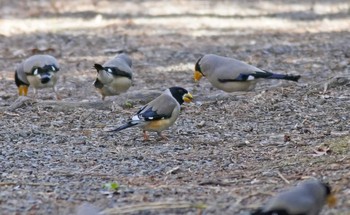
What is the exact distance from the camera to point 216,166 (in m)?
7.95

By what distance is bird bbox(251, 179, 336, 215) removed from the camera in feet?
18.1

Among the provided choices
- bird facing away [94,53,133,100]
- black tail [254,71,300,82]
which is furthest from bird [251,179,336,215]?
bird facing away [94,53,133,100]

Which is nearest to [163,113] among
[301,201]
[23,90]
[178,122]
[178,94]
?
[178,94]

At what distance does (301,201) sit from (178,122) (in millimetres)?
4638

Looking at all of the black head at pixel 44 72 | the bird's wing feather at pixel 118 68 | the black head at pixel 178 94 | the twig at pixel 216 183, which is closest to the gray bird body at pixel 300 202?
the twig at pixel 216 183

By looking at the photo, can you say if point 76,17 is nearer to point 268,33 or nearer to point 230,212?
point 268,33

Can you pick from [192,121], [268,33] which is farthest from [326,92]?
[268,33]

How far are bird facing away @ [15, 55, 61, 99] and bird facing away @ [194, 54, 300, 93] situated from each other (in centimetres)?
184

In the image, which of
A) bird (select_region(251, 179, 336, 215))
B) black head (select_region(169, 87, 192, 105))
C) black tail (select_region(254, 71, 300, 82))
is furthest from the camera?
black tail (select_region(254, 71, 300, 82))

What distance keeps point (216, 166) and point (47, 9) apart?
14.5 metres

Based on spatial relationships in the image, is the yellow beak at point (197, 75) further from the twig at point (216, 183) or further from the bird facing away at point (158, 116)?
the twig at point (216, 183)

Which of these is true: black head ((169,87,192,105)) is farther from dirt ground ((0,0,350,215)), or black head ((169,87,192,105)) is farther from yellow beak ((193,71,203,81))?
yellow beak ((193,71,203,81))

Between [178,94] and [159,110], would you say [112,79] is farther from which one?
[159,110]

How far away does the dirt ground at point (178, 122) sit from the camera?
269 inches
